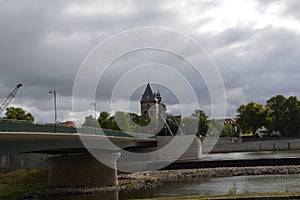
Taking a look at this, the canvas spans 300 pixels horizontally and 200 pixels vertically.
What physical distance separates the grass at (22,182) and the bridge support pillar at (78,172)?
2.04m

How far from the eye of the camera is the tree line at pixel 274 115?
129875mm

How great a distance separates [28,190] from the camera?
158 feet

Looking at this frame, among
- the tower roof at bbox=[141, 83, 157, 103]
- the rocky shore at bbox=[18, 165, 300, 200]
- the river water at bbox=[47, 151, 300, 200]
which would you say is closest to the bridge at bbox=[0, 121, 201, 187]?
the rocky shore at bbox=[18, 165, 300, 200]

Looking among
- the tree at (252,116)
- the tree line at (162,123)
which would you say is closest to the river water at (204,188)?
the tree line at (162,123)

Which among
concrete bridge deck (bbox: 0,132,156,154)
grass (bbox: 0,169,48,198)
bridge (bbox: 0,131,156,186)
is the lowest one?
grass (bbox: 0,169,48,198)

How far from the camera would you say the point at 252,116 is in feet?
446

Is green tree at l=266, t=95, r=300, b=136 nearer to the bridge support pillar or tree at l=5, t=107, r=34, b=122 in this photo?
tree at l=5, t=107, r=34, b=122

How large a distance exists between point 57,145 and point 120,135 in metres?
20.1

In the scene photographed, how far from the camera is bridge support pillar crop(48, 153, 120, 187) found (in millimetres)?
49250

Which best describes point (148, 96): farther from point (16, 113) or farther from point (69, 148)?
point (69, 148)

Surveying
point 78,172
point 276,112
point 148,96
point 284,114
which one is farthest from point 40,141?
point 148,96

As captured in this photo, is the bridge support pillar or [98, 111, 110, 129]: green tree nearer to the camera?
the bridge support pillar

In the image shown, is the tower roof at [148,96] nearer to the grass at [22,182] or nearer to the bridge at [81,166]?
the grass at [22,182]


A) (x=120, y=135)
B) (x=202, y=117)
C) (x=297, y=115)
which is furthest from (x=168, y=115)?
(x=120, y=135)
